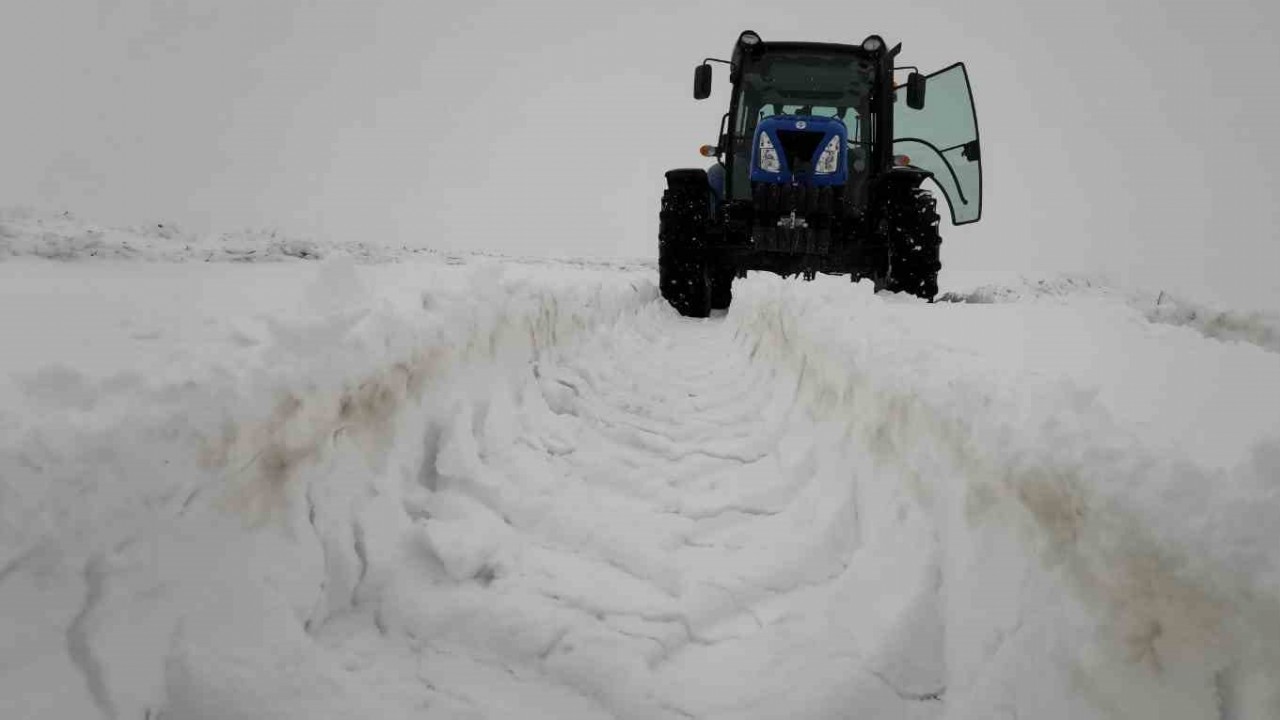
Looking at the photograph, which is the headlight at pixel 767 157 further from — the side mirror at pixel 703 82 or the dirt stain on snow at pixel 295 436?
the dirt stain on snow at pixel 295 436

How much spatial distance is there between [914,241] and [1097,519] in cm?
555

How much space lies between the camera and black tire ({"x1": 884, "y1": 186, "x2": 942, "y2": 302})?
6113 mm

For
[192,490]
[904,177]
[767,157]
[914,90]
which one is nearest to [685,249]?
[767,157]

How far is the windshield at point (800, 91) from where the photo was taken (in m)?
6.91

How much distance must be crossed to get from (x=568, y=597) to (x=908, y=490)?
2.78ft

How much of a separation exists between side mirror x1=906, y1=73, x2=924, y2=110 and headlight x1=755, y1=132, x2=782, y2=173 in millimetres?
1365

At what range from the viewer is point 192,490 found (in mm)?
1183

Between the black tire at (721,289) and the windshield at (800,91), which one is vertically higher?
the windshield at (800,91)

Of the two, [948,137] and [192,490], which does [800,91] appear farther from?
[192,490]

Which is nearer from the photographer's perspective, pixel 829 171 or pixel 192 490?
pixel 192 490

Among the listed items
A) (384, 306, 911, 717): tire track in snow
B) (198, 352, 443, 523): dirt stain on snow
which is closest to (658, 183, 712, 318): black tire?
(384, 306, 911, 717): tire track in snow

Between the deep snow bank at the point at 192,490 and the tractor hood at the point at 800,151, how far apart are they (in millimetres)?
5211

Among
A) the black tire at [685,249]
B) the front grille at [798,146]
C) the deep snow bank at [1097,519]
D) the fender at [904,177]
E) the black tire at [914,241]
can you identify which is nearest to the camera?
the deep snow bank at [1097,519]

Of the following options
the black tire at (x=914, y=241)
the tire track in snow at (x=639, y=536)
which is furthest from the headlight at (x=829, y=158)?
the tire track in snow at (x=639, y=536)
